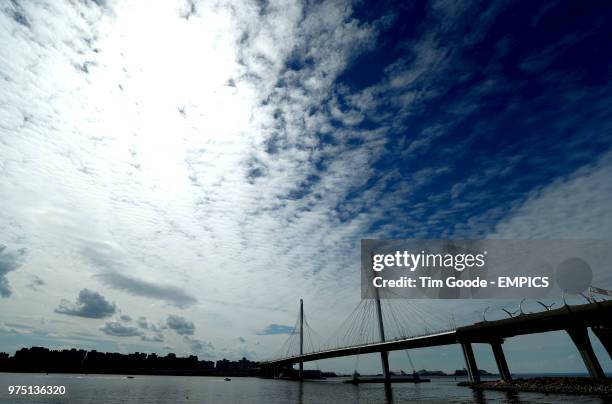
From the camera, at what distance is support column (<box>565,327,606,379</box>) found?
53.7m

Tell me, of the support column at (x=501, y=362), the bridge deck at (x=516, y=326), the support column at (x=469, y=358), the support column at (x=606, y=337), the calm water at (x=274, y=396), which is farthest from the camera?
the support column at (x=469, y=358)

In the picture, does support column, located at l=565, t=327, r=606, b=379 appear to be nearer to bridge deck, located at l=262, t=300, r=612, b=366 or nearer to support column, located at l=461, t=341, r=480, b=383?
bridge deck, located at l=262, t=300, r=612, b=366

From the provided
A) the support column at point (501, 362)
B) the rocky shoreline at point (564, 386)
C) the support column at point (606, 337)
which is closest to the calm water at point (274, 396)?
the rocky shoreline at point (564, 386)

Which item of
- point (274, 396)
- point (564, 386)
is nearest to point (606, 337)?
point (564, 386)

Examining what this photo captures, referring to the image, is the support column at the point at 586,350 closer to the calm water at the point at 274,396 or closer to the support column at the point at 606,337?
the support column at the point at 606,337

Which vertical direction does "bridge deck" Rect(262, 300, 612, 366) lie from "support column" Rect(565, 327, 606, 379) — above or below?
above

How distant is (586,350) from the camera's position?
5666 cm

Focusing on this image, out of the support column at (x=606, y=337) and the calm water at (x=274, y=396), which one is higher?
the support column at (x=606, y=337)

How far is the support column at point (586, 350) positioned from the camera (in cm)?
5366

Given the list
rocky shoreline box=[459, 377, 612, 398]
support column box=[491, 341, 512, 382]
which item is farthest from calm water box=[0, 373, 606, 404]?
support column box=[491, 341, 512, 382]

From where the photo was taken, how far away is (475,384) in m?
81.0

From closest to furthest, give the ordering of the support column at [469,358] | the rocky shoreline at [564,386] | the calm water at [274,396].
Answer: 1. the rocky shoreline at [564,386]
2. the calm water at [274,396]
3. the support column at [469,358]

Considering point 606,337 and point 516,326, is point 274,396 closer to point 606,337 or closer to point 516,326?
point 516,326

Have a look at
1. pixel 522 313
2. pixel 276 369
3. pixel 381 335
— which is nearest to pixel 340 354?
pixel 381 335
